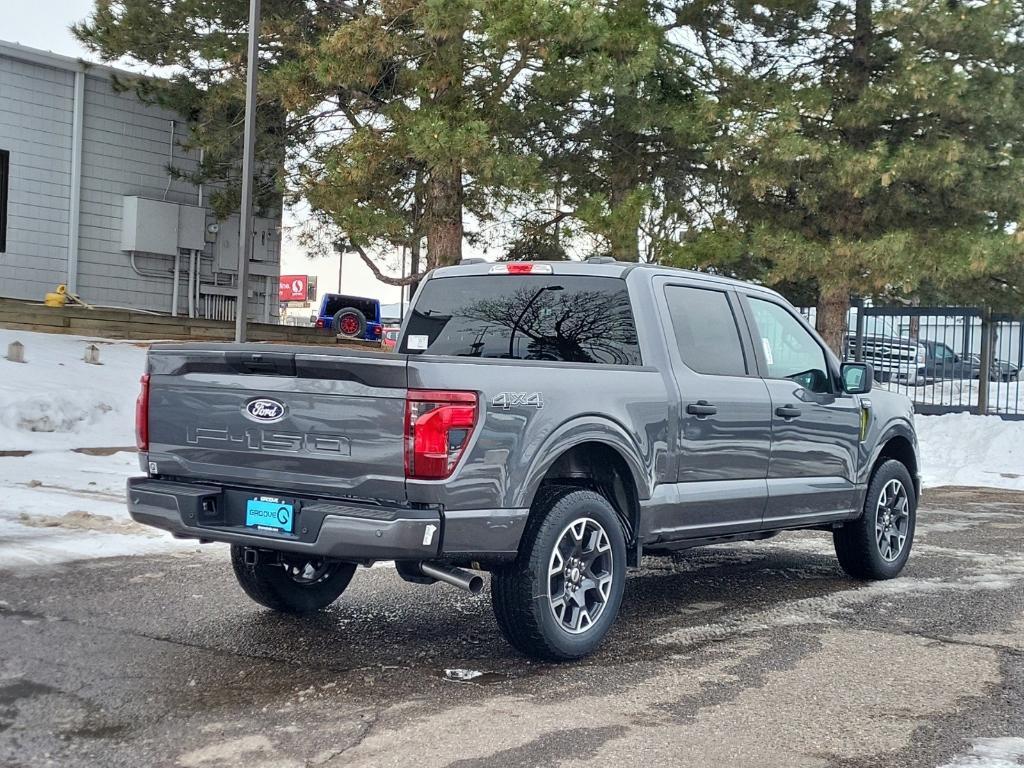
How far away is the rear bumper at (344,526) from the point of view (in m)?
4.84

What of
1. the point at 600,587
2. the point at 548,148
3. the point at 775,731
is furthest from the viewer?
the point at 548,148

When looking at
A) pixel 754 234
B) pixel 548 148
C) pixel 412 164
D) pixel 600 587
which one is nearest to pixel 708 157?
pixel 754 234

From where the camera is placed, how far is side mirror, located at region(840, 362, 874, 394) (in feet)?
24.3

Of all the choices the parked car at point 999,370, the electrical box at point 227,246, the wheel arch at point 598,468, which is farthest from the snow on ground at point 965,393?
the wheel arch at point 598,468

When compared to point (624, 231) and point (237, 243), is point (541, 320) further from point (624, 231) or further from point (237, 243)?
point (237, 243)

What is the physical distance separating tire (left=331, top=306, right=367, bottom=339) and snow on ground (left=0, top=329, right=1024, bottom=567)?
9.12 m

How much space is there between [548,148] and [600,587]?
52.3 ft

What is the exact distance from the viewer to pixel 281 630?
6.08 meters

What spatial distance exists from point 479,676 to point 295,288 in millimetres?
78938

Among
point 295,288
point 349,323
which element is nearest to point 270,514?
point 349,323

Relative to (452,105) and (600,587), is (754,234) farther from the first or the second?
(600,587)

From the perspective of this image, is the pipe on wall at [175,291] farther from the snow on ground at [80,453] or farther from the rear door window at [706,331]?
the rear door window at [706,331]

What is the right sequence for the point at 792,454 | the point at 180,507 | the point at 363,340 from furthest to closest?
the point at 363,340 → the point at 792,454 → the point at 180,507

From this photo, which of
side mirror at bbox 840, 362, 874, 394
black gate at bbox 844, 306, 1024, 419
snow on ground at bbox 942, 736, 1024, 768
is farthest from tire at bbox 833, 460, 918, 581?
black gate at bbox 844, 306, 1024, 419
